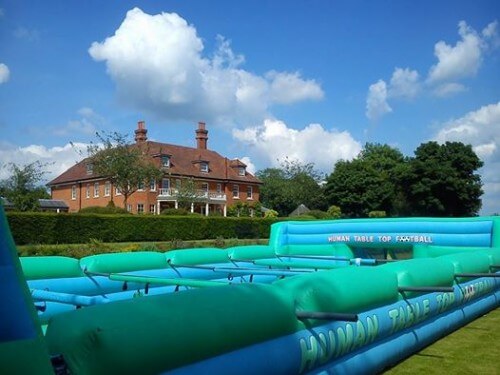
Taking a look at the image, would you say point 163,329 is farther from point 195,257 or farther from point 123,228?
point 123,228

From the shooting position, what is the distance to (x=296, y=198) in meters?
59.3

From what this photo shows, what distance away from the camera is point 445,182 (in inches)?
1522

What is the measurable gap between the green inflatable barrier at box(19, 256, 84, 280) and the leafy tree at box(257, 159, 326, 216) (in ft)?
173

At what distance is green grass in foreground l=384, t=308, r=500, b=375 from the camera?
4.15m

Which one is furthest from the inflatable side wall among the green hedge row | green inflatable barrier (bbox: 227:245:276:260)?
the green hedge row

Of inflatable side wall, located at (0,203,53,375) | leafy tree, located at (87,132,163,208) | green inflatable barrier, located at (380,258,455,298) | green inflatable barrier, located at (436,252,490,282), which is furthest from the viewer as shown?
leafy tree, located at (87,132,163,208)

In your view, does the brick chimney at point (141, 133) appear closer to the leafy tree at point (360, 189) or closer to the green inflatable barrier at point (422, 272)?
the leafy tree at point (360, 189)

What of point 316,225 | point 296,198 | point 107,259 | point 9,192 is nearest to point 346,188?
point 296,198

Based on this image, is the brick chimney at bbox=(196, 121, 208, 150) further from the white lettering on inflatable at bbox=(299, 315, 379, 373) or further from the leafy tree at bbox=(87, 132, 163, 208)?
the white lettering on inflatable at bbox=(299, 315, 379, 373)

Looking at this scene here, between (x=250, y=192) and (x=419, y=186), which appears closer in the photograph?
(x=419, y=186)

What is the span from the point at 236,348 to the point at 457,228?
696cm

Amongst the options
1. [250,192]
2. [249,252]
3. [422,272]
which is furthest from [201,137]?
[422,272]

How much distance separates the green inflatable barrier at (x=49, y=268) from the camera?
5.92m

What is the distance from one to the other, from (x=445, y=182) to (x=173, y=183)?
2030 centimetres
